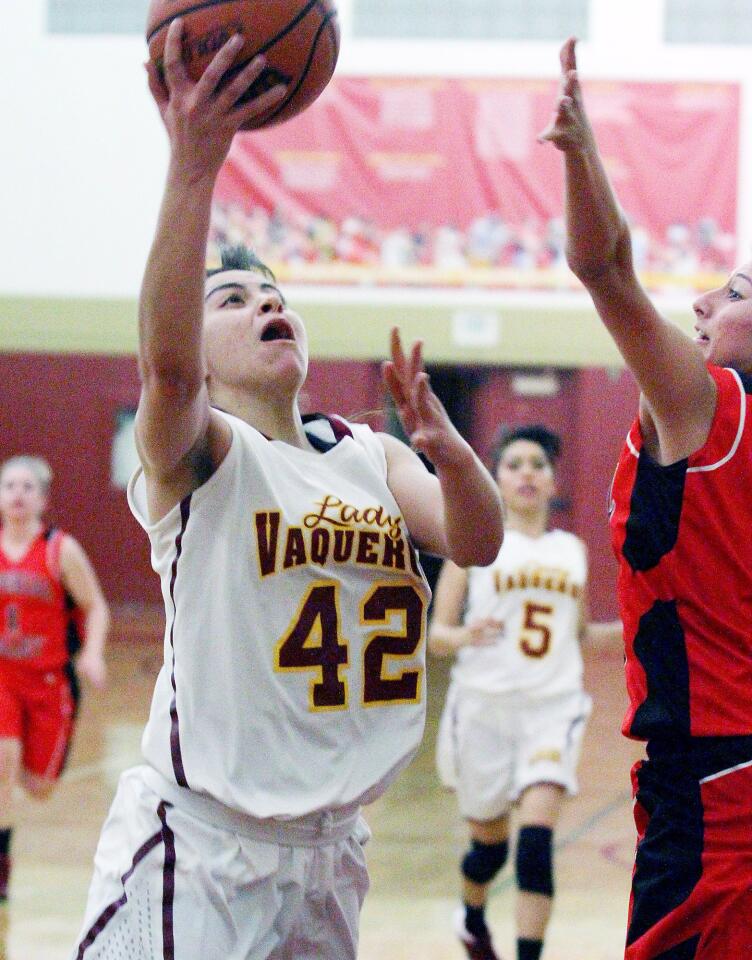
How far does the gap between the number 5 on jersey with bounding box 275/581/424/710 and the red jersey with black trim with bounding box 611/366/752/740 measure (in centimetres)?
41

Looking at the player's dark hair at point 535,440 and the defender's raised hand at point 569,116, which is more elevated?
the defender's raised hand at point 569,116

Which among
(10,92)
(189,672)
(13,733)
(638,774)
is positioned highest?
(10,92)

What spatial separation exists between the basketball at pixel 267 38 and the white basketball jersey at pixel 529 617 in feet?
9.81

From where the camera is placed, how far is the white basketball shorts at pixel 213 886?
241 cm

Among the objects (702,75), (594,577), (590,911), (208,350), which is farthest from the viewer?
(594,577)

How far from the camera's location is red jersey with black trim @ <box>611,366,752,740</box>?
2.61 m

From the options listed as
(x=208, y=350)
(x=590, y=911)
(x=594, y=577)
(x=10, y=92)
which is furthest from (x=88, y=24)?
(x=208, y=350)

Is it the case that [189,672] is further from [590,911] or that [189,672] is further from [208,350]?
[590,911]

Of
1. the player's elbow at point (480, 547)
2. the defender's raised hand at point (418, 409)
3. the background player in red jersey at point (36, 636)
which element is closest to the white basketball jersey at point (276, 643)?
the player's elbow at point (480, 547)

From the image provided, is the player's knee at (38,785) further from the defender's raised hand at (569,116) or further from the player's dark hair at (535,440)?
the defender's raised hand at (569,116)

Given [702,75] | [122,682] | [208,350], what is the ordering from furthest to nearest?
Answer: [702,75] → [122,682] → [208,350]

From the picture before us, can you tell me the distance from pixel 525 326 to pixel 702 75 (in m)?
2.95

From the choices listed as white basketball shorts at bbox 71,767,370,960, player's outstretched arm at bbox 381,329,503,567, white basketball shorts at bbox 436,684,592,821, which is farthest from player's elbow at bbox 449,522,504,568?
white basketball shorts at bbox 436,684,592,821

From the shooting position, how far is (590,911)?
5.42 meters
